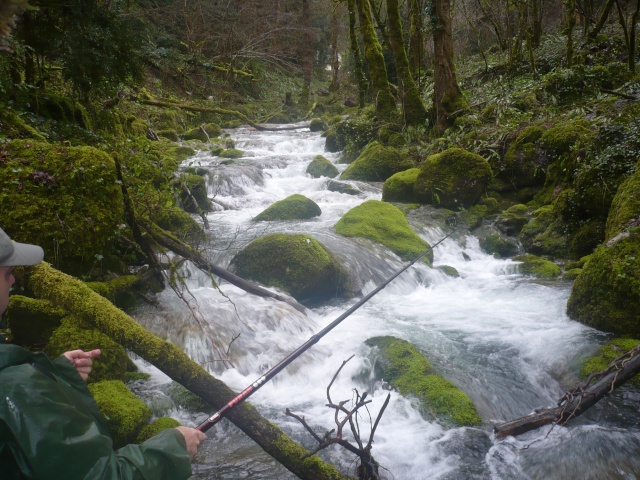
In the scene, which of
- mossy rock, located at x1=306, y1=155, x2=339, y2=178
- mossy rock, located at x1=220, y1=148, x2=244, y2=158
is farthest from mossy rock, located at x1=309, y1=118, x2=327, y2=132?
mossy rock, located at x1=306, y1=155, x2=339, y2=178

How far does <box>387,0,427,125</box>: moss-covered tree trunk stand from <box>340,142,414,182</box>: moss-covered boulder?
1.71 m

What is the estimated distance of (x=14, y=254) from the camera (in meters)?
1.65

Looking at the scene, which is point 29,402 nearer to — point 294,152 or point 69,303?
point 69,303

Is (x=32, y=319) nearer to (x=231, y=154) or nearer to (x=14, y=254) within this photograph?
(x=14, y=254)

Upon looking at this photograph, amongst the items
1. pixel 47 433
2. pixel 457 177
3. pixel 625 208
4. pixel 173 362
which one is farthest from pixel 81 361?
pixel 457 177

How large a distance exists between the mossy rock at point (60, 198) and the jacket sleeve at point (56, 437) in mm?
3413

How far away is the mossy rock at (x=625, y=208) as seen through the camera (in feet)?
19.5

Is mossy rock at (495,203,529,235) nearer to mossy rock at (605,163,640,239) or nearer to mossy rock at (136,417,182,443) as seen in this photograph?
mossy rock at (605,163,640,239)

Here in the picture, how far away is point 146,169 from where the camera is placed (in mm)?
7621

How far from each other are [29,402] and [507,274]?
879cm

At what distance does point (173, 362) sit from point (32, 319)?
1.89m

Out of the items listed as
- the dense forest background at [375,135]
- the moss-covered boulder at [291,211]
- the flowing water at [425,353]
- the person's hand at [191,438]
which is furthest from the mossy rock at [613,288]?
the moss-covered boulder at [291,211]

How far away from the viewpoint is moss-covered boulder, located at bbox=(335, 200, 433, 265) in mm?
9516

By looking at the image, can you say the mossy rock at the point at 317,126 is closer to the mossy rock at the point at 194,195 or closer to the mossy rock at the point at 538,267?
the mossy rock at the point at 194,195
